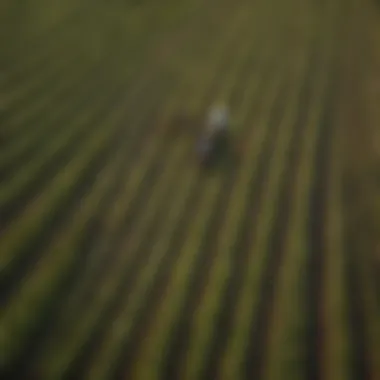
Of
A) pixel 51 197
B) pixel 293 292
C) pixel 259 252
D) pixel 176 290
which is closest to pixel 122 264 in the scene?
pixel 176 290

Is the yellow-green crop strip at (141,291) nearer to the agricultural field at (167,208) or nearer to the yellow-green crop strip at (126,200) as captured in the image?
the agricultural field at (167,208)

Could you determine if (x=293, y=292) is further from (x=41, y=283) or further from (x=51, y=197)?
(x=51, y=197)

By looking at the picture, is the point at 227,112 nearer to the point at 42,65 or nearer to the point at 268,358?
the point at 42,65

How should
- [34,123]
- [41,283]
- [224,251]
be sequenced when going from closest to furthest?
1. [41,283]
2. [224,251]
3. [34,123]

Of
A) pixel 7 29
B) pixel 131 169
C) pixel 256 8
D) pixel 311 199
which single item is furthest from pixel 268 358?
pixel 256 8

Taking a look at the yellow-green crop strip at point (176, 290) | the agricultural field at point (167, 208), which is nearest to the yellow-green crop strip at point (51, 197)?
the agricultural field at point (167, 208)

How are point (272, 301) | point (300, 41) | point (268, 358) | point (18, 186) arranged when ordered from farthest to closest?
point (300, 41) < point (18, 186) < point (272, 301) < point (268, 358)

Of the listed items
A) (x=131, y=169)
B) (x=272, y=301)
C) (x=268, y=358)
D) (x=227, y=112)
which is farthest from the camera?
(x=227, y=112)

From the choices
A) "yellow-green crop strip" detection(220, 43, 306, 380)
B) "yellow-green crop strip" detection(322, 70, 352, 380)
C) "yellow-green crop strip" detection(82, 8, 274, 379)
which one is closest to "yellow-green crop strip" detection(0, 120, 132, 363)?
"yellow-green crop strip" detection(82, 8, 274, 379)

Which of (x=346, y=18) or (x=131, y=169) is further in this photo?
(x=346, y=18)
